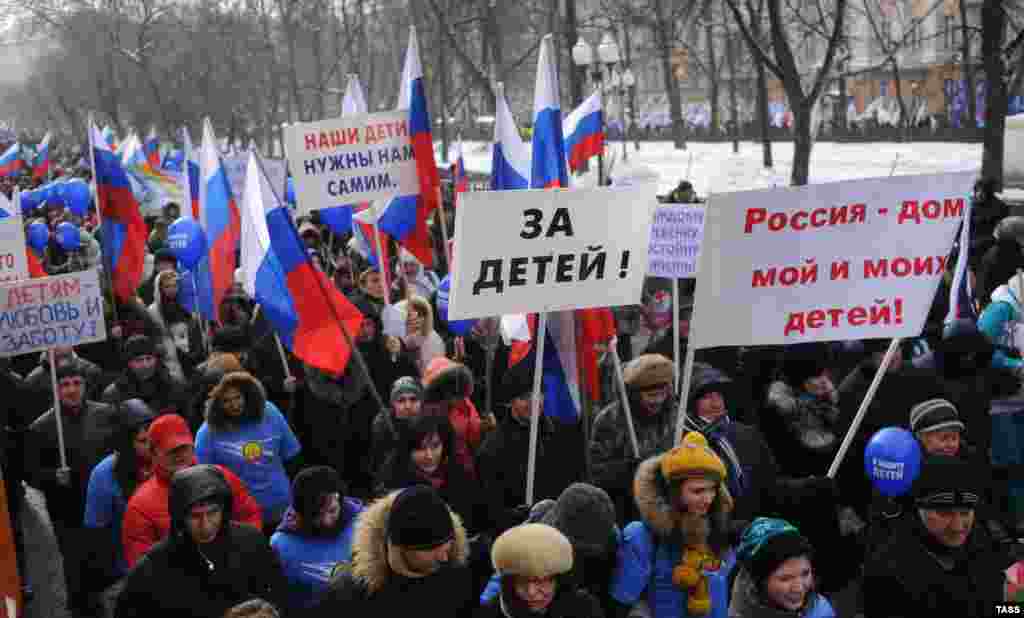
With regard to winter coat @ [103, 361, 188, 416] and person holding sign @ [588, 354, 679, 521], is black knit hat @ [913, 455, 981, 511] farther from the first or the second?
winter coat @ [103, 361, 188, 416]

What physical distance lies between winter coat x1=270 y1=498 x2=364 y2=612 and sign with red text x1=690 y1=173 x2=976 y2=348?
56.0 inches

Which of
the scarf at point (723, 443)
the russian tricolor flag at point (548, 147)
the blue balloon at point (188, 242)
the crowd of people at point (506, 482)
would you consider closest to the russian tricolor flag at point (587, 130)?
the crowd of people at point (506, 482)

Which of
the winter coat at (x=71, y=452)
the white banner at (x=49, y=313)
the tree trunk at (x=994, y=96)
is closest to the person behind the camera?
the winter coat at (x=71, y=452)

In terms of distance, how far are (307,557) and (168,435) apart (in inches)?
32.4

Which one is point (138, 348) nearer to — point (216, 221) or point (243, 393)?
point (243, 393)

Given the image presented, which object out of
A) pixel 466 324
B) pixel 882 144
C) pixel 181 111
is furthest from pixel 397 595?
pixel 181 111

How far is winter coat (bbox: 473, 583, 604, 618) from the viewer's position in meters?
3.82

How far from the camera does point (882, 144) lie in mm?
36688

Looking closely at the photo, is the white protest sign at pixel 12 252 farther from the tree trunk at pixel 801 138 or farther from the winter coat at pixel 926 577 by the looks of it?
the tree trunk at pixel 801 138

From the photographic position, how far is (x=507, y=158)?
319 inches

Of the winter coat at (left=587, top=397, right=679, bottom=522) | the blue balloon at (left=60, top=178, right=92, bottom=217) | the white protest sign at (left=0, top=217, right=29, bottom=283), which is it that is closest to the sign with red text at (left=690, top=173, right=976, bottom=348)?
the winter coat at (left=587, top=397, right=679, bottom=522)

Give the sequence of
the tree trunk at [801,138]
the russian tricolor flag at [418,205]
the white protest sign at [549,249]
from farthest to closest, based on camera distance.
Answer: the tree trunk at [801,138], the russian tricolor flag at [418,205], the white protest sign at [549,249]

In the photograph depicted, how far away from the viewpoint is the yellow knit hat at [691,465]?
430cm

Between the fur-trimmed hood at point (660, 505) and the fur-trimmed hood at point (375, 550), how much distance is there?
575 millimetres
